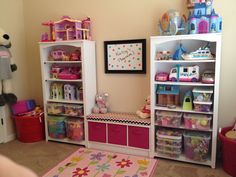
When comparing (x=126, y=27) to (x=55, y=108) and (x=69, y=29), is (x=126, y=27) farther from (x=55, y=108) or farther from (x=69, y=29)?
(x=55, y=108)

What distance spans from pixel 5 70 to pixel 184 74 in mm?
2528

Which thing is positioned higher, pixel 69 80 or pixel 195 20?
pixel 195 20

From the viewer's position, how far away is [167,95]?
2.81 meters

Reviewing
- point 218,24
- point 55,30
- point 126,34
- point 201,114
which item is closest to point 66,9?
point 55,30

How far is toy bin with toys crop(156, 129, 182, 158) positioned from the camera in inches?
105

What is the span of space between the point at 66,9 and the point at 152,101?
1.97 m

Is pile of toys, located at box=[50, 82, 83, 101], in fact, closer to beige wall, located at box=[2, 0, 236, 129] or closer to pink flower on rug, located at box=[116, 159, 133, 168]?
beige wall, located at box=[2, 0, 236, 129]

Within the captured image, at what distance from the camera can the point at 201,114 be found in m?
2.64

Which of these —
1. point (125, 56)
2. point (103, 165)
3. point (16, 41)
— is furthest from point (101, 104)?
point (16, 41)

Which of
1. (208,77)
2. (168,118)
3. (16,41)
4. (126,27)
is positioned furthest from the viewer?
(16,41)

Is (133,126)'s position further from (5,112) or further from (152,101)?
(5,112)

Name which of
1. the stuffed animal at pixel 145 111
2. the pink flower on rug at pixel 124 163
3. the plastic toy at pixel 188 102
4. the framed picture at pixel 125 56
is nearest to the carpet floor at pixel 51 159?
the pink flower on rug at pixel 124 163

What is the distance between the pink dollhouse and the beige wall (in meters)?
0.13

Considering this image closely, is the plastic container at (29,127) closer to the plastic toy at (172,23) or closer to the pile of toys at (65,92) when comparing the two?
the pile of toys at (65,92)
